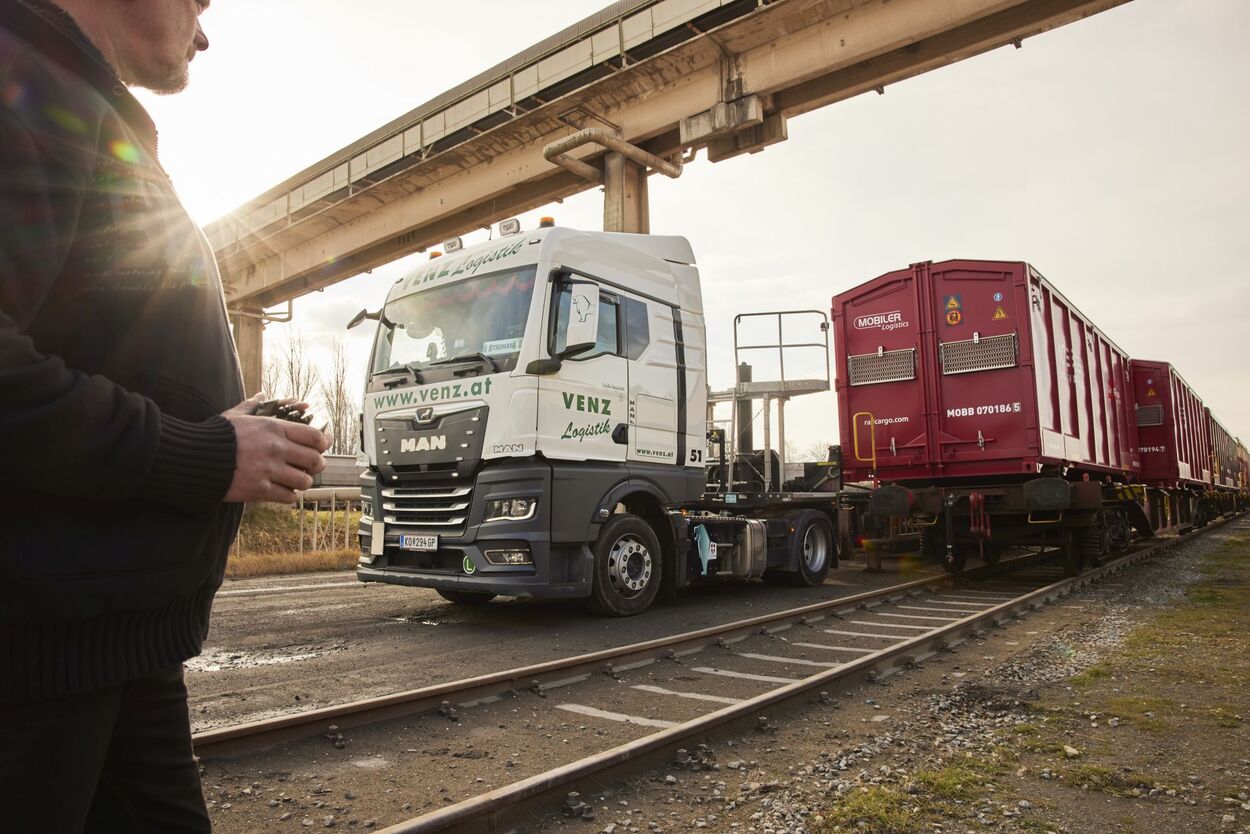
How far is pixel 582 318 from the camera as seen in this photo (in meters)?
6.49

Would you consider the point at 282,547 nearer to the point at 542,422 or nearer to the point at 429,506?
the point at 429,506

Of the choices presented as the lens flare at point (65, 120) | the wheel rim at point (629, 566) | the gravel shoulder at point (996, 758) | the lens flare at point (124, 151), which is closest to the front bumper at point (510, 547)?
the wheel rim at point (629, 566)

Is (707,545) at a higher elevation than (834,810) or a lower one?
higher

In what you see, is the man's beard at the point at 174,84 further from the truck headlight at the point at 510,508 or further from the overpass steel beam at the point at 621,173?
the overpass steel beam at the point at 621,173

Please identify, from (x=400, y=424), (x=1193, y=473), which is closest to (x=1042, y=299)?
(x=400, y=424)

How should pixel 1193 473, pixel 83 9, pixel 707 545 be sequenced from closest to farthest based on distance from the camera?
pixel 83 9, pixel 707 545, pixel 1193 473

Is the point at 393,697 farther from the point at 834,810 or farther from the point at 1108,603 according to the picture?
the point at 1108,603

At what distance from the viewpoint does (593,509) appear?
6672 mm

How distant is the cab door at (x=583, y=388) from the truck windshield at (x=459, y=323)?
0.98 ft

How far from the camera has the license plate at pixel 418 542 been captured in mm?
6496

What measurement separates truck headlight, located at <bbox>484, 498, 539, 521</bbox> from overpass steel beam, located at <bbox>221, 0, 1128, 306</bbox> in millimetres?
9268

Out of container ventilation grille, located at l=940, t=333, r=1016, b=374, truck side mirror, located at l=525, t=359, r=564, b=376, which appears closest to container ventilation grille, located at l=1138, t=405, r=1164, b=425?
container ventilation grille, located at l=940, t=333, r=1016, b=374

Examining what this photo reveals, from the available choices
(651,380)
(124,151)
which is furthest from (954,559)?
(124,151)

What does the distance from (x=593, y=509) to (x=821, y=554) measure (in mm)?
4689
